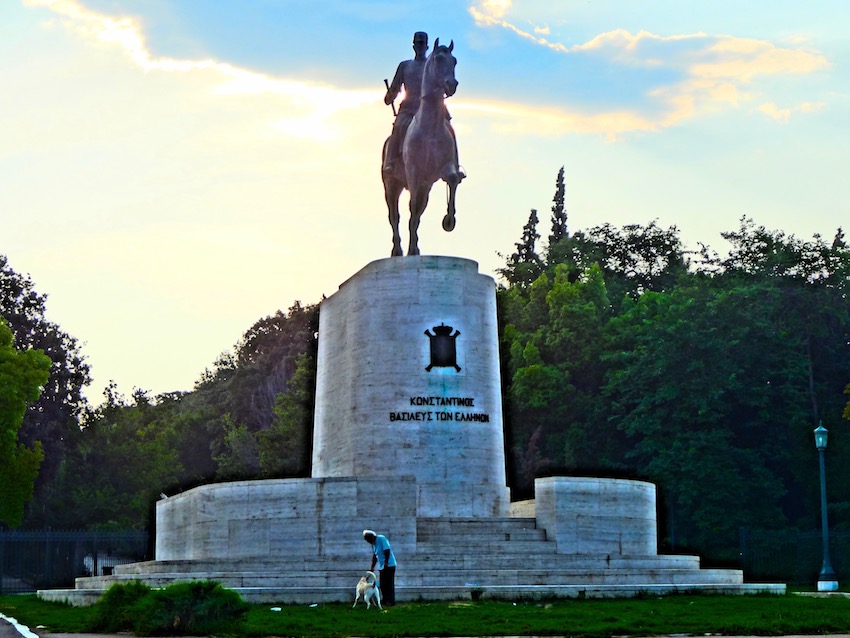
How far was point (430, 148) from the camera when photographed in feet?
99.1

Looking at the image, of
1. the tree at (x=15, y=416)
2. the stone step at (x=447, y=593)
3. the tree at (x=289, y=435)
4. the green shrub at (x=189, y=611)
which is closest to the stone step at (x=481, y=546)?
the stone step at (x=447, y=593)

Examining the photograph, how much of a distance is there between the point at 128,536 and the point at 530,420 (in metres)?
16.6

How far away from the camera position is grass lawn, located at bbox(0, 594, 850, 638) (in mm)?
16953

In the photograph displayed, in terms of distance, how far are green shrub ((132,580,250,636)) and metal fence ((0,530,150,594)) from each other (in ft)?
72.1

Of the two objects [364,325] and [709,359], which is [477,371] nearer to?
[364,325]

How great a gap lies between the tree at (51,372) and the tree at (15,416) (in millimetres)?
7005

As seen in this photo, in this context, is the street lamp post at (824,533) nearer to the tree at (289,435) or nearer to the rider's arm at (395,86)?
the rider's arm at (395,86)

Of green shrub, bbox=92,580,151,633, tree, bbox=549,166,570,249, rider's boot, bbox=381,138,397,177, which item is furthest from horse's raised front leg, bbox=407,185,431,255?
tree, bbox=549,166,570,249

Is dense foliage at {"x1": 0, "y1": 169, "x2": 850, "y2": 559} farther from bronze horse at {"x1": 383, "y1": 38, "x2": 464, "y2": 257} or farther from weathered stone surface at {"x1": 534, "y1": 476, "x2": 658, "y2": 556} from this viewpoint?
weathered stone surface at {"x1": 534, "y1": 476, "x2": 658, "y2": 556}

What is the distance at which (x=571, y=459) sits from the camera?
1964 inches

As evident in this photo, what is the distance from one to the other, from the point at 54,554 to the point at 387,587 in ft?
77.7

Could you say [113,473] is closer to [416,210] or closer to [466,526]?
Answer: [416,210]

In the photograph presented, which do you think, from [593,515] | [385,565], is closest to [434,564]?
[385,565]

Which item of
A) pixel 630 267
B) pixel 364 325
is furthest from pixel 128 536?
pixel 630 267
